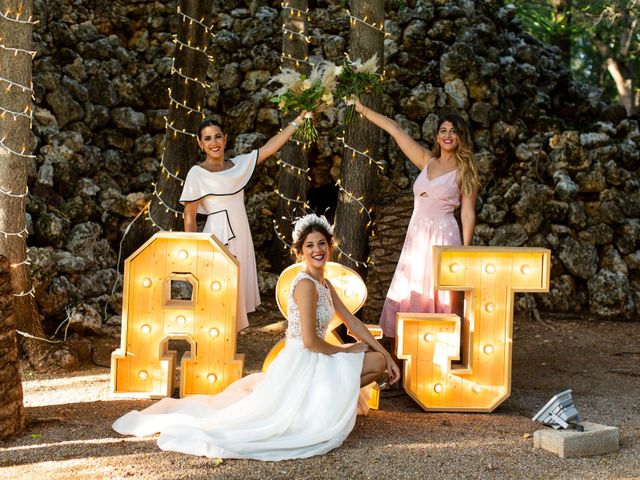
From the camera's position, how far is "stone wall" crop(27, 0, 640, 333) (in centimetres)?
943

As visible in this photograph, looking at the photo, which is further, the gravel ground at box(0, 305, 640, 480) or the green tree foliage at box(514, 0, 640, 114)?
the green tree foliage at box(514, 0, 640, 114)

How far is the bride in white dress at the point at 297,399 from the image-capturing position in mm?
4410

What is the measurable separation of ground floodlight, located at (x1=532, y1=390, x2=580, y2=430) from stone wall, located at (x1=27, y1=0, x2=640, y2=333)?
5.10 metres

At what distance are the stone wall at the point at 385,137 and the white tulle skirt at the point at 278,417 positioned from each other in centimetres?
428

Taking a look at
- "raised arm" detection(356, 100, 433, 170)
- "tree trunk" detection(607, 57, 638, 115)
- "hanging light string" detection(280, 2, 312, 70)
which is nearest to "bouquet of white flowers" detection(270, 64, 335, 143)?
"raised arm" detection(356, 100, 433, 170)

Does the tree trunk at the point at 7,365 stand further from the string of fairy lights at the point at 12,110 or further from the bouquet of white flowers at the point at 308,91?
the bouquet of white flowers at the point at 308,91

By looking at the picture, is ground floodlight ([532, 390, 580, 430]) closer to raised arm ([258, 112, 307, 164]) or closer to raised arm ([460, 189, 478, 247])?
raised arm ([460, 189, 478, 247])

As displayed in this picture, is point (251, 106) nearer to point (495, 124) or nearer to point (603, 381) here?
point (495, 124)

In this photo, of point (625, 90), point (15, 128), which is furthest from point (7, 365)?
point (625, 90)

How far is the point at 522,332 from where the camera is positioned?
8.80 meters

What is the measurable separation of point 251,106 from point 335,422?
21.1ft

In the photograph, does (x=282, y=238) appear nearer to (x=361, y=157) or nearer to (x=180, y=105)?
(x=180, y=105)

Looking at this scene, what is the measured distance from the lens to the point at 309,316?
4.89 metres

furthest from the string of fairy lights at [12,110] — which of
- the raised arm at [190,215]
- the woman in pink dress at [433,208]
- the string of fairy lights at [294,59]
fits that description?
the string of fairy lights at [294,59]
